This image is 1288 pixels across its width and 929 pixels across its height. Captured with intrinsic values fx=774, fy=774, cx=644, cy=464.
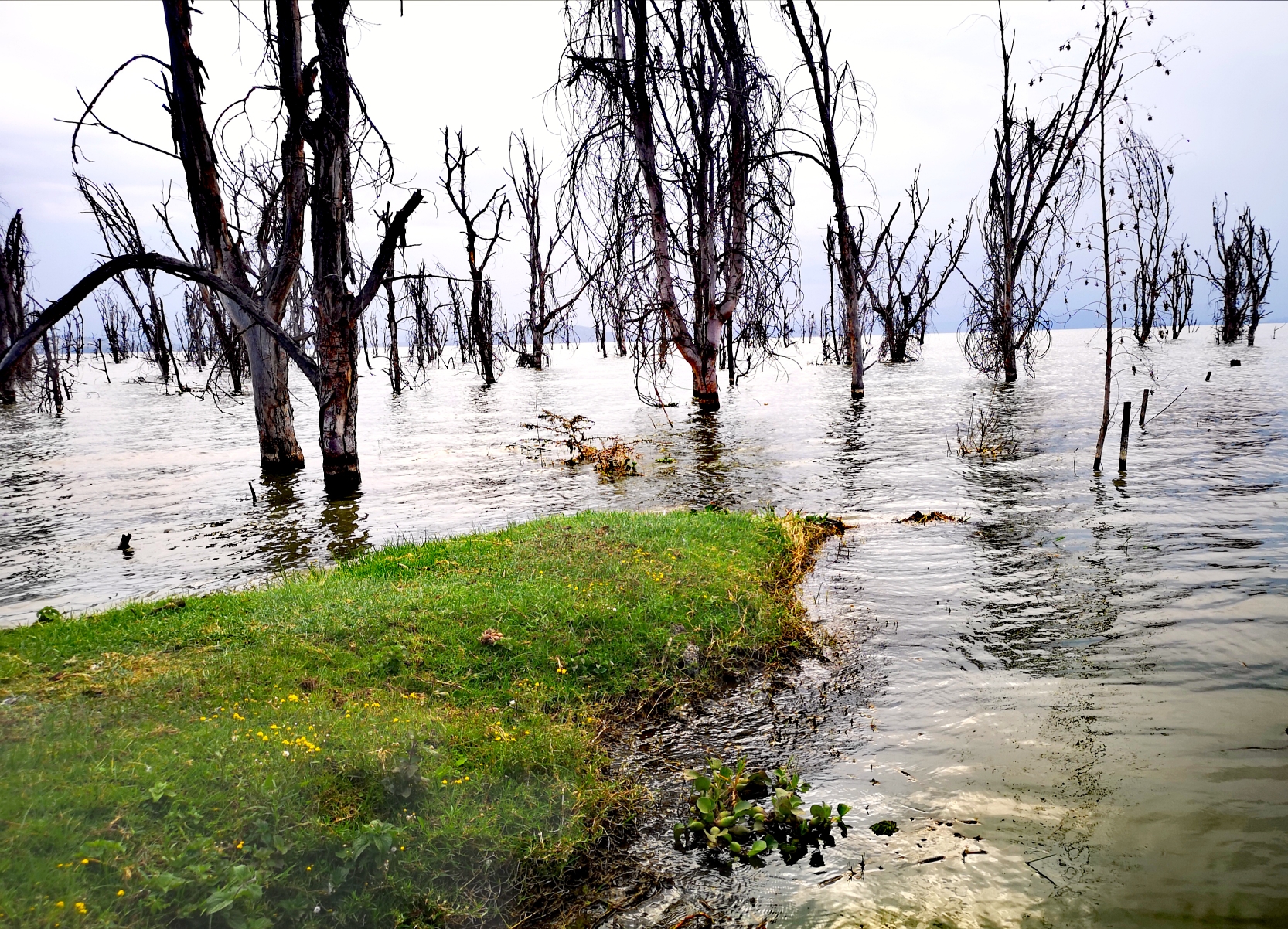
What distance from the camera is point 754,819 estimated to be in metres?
3.70

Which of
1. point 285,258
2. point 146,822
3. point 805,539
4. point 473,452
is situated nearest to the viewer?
point 146,822

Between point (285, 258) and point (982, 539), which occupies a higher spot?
point (285, 258)

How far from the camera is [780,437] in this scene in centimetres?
1697

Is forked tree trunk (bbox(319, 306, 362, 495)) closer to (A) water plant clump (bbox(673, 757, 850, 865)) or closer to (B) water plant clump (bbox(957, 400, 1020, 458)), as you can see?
(A) water plant clump (bbox(673, 757, 850, 865))

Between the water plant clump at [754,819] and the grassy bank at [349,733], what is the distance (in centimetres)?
42

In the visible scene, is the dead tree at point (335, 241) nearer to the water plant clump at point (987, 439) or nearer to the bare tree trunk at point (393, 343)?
the water plant clump at point (987, 439)

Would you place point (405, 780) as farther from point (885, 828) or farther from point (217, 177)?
point (217, 177)

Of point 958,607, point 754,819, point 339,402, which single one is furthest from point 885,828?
point 339,402

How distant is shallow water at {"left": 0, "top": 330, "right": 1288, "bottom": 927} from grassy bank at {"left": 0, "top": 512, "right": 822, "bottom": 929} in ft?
2.07

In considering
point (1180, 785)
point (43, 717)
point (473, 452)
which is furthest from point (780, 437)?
point (43, 717)

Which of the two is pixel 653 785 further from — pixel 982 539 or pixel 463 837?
pixel 982 539

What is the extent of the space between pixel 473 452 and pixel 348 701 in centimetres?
1252

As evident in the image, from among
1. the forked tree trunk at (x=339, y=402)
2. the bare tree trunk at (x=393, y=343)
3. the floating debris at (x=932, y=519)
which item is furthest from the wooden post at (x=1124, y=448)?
the bare tree trunk at (x=393, y=343)

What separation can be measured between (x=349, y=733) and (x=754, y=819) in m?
2.06
